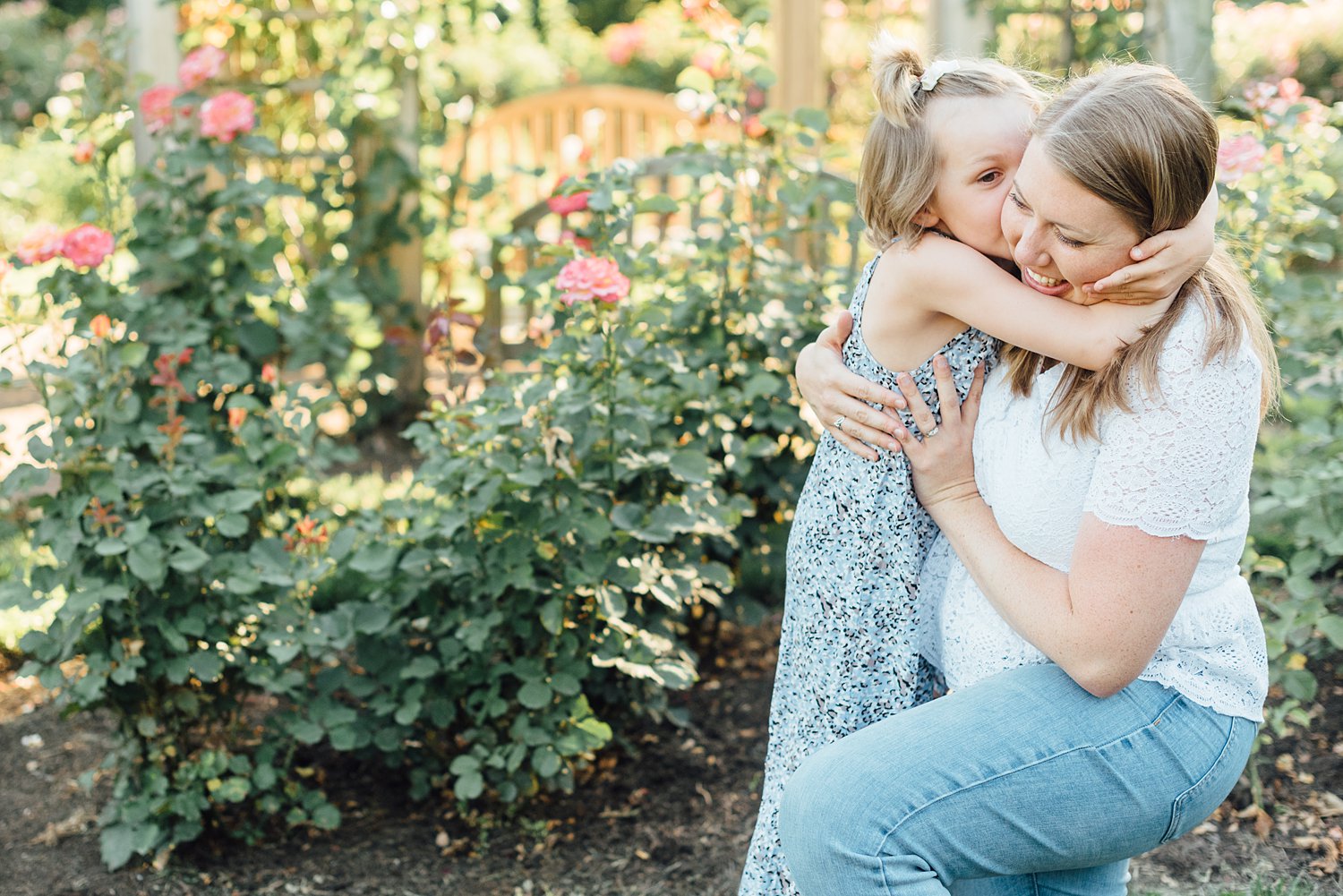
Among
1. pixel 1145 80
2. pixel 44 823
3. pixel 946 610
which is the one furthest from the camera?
pixel 44 823

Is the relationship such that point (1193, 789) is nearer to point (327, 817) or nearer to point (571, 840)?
point (571, 840)

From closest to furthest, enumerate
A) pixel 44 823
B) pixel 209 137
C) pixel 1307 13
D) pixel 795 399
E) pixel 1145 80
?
pixel 1145 80 → pixel 44 823 → pixel 795 399 → pixel 209 137 → pixel 1307 13

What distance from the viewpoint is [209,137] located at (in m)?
2.95

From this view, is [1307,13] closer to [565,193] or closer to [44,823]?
[565,193]

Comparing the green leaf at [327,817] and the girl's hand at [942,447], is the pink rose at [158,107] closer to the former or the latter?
the green leaf at [327,817]

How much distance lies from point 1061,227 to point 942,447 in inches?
12.4

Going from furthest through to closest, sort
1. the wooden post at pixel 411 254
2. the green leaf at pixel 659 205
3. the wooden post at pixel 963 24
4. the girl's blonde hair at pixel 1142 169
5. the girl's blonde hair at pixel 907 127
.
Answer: the wooden post at pixel 411 254, the wooden post at pixel 963 24, the green leaf at pixel 659 205, the girl's blonde hair at pixel 907 127, the girl's blonde hair at pixel 1142 169

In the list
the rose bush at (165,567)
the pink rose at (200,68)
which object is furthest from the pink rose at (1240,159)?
the pink rose at (200,68)

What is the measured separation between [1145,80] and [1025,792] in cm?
76

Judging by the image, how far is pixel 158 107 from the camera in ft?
9.47

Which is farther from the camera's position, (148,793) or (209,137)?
(209,137)

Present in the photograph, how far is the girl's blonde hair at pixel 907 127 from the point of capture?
155cm

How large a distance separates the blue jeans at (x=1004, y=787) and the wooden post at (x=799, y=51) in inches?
163

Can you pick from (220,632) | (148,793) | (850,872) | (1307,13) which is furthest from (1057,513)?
(1307,13)
